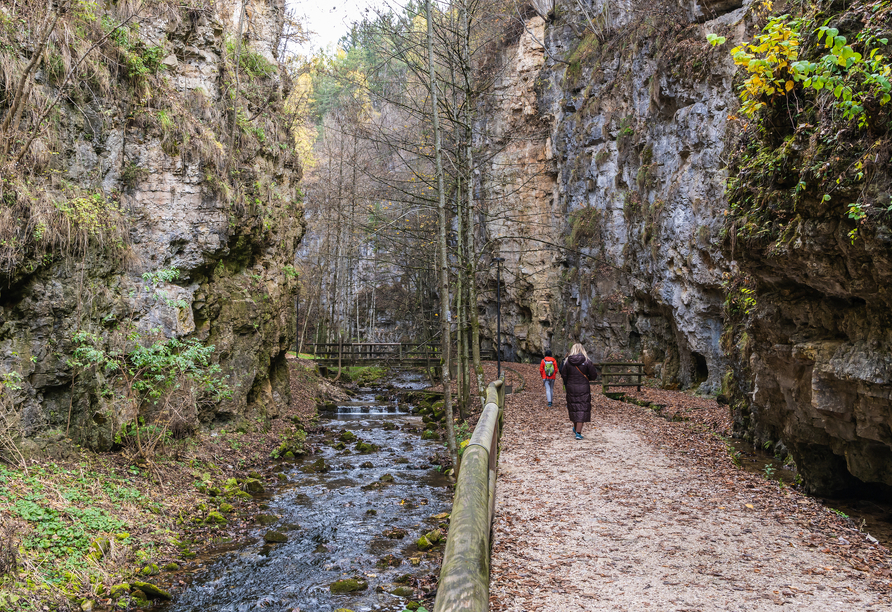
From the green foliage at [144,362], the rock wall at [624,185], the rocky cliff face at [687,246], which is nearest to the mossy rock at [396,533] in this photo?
the green foliage at [144,362]

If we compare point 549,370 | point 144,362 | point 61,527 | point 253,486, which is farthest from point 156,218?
point 549,370

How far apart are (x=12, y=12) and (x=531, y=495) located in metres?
9.95

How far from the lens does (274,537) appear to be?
7.26 m

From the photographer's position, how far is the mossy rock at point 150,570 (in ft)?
19.7

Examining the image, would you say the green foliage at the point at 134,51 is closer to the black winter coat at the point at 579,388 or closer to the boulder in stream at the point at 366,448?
the boulder in stream at the point at 366,448

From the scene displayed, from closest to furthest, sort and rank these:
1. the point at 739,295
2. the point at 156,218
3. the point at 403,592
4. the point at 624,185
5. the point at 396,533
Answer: the point at 403,592 < the point at 396,533 < the point at 739,295 < the point at 156,218 < the point at 624,185

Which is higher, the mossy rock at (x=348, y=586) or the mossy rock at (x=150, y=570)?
the mossy rock at (x=150, y=570)

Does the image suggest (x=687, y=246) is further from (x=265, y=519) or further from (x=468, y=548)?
(x=468, y=548)

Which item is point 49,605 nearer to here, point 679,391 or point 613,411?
point 613,411

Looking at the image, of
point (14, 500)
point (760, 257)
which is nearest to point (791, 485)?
point (760, 257)

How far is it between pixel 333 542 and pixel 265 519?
4.32 feet

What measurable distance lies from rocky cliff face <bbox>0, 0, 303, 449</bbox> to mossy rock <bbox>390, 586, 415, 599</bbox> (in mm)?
5310

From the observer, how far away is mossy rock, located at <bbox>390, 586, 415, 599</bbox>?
5.72 meters

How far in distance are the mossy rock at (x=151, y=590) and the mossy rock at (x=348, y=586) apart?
1705mm
